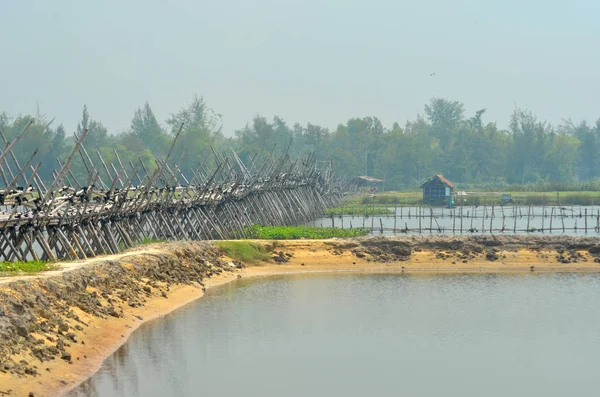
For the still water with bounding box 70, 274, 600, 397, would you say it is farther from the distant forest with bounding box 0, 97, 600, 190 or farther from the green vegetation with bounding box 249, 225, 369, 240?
the distant forest with bounding box 0, 97, 600, 190

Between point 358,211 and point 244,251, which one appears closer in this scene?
point 244,251

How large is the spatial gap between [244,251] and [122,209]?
565 centimetres

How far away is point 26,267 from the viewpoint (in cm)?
2558

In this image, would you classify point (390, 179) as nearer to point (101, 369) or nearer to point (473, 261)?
point (473, 261)

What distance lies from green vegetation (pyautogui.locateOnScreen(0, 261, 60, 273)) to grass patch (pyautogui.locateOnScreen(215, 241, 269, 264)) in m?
13.4

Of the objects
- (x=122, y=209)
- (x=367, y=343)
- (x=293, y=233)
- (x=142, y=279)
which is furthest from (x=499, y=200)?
(x=367, y=343)

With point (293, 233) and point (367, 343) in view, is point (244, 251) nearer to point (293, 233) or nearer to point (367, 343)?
point (293, 233)

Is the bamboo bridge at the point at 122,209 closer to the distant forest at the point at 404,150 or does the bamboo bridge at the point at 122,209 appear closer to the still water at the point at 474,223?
the still water at the point at 474,223

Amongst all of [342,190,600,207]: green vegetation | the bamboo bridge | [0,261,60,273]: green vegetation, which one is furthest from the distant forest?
[0,261,60,273]: green vegetation

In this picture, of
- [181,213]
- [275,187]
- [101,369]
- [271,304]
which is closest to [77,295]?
[101,369]

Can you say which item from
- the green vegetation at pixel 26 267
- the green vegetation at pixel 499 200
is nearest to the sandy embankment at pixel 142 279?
the green vegetation at pixel 26 267

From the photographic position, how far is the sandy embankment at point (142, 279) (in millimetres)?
20250

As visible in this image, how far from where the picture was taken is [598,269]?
133 feet

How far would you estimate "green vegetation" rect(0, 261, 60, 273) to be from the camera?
24.7m
